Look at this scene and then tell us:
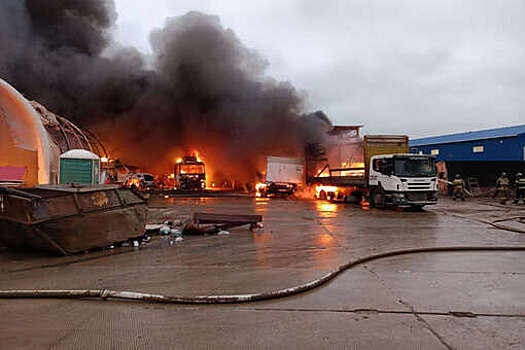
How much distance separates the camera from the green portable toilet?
13195mm

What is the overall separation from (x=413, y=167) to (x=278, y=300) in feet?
36.3

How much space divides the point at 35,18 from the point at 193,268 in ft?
75.8

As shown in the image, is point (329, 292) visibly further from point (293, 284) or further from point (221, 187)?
point (221, 187)

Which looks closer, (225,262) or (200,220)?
(225,262)

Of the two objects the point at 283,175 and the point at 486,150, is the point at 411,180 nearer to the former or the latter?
the point at 283,175

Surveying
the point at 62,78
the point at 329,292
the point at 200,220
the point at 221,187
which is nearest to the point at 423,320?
the point at 329,292

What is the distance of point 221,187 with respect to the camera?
37125 millimetres

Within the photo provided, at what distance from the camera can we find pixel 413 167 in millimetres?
13656

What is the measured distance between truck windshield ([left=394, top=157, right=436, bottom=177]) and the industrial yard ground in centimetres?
600

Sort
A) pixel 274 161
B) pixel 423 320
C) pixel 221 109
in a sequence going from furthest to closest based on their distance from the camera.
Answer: pixel 221 109, pixel 274 161, pixel 423 320

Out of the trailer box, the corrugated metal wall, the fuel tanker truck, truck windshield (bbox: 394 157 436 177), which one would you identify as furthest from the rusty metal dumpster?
the corrugated metal wall

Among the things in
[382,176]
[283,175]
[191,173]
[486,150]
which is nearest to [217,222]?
[382,176]

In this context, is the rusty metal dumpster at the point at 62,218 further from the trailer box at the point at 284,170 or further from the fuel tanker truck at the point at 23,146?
the trailer box at the point at 284,170

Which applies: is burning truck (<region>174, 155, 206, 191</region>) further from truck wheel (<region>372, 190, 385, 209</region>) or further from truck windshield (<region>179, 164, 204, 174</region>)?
truck wheel (<region>372, 190, 385, 209</region>)
